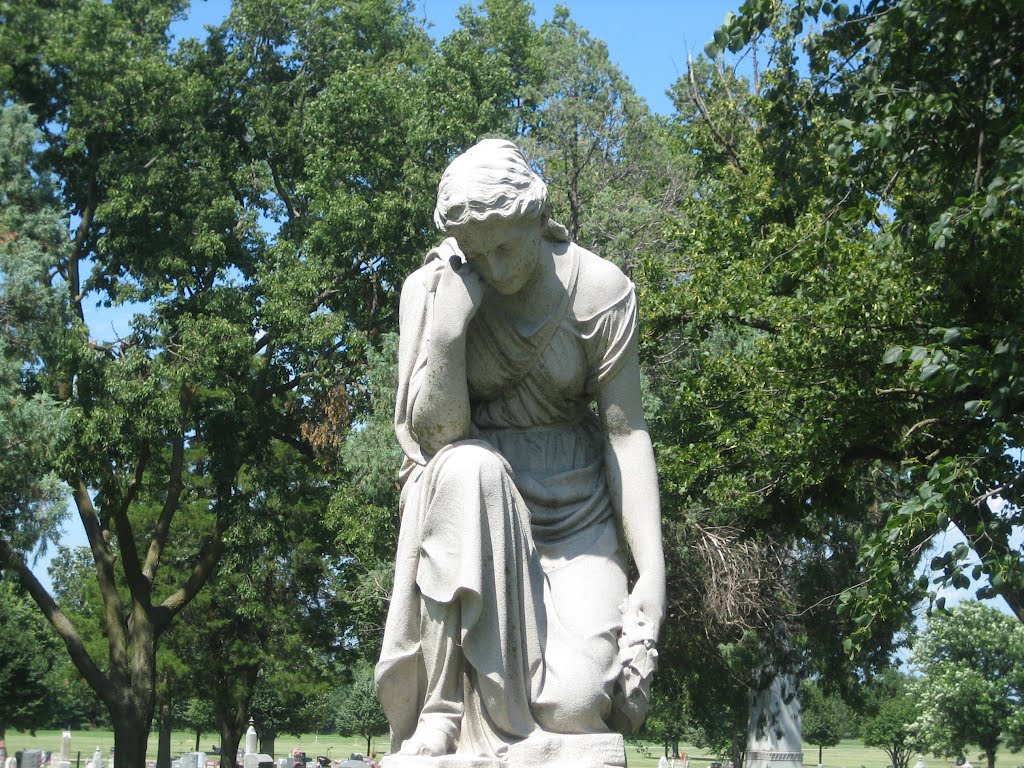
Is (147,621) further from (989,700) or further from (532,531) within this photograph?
(989,700)

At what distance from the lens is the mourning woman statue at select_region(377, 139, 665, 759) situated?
168 inches

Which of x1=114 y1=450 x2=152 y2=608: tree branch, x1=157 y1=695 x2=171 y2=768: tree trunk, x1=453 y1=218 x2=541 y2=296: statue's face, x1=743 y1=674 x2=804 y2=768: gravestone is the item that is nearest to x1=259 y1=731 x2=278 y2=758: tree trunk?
x1=157 y1=695 x2=171 y2=768: tree trunk

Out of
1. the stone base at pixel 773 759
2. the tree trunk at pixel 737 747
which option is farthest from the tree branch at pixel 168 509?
the tree trunk at pixel 737 747

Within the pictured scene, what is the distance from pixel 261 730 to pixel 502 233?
47034 mm

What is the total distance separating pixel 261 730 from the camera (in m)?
48.8

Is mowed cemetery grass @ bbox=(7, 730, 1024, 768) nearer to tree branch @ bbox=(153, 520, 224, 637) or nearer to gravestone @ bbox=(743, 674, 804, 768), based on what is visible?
gravestone @ bbox=(743, 674, 804, 768)

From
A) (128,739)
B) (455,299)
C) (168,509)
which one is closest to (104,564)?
(168,509)

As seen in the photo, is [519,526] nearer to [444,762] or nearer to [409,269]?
[444,762]

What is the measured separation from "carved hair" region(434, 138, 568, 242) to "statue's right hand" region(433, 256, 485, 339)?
158 millimetres

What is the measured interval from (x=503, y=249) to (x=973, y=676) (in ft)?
168

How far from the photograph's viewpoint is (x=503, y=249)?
4.62 meters

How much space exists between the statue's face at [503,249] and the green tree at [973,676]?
159 feet

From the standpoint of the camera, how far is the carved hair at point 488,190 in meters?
4.49

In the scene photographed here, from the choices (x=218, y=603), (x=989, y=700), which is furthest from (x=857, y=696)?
(x=989, y=700)
